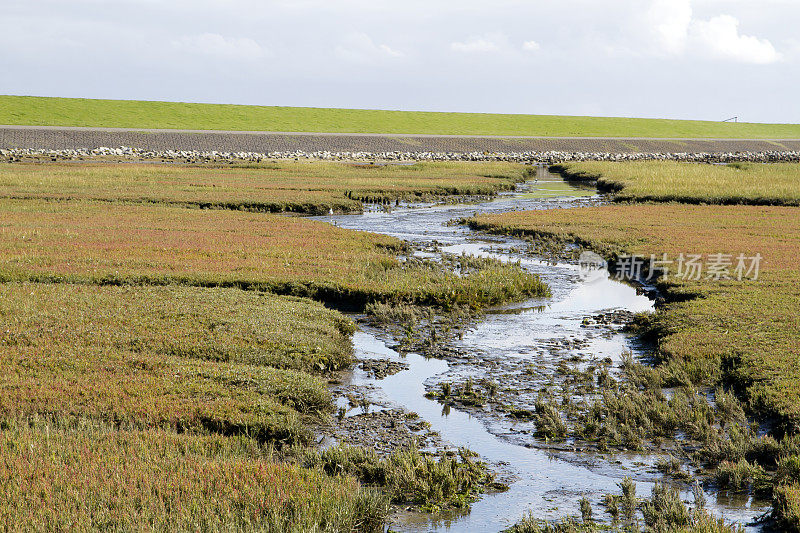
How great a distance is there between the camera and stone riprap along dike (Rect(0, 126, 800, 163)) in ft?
284

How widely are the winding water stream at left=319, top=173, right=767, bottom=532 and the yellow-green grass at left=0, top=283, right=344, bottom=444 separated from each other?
165 cm

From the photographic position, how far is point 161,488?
8.31 meters

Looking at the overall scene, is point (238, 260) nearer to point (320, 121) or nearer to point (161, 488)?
point (161, 488)

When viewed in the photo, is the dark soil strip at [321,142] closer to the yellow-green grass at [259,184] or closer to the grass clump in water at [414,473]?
the yellow-green grass at [259,184]

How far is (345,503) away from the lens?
27.4ft

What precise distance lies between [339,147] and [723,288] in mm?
82832

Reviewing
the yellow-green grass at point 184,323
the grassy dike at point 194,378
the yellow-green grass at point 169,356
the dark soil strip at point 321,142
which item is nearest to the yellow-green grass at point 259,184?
Answer: the grassy dike at point 194,378

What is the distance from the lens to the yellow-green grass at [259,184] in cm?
4297

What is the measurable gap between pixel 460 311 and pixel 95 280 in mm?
9952

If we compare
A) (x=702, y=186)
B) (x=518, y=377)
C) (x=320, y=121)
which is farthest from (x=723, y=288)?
(x=320, y=121)

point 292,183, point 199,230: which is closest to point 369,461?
point 199,230

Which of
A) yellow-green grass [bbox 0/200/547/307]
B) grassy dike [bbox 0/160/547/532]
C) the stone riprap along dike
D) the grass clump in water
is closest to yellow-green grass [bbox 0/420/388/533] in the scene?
grassy dike [bbox 0/160/547/532]

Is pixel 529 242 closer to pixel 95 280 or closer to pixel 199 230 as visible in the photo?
pixel 199 230

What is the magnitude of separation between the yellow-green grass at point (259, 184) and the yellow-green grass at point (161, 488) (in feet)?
Answer: 108
